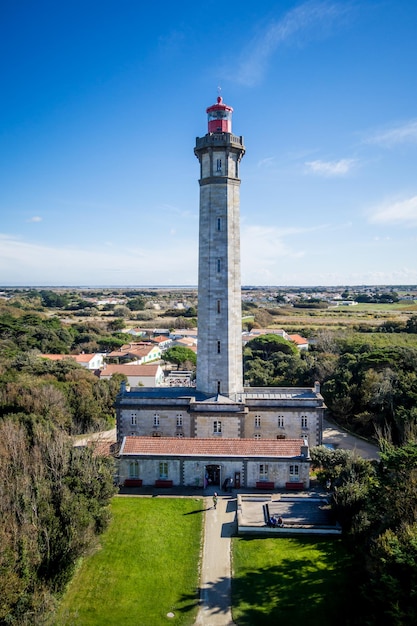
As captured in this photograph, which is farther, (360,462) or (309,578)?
(360,462)

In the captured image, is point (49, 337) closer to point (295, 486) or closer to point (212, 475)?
point (212, 475)

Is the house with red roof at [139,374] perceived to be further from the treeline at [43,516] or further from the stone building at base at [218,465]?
the treeline at [43,516]

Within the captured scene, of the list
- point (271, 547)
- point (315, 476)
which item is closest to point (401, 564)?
point (271, 547)

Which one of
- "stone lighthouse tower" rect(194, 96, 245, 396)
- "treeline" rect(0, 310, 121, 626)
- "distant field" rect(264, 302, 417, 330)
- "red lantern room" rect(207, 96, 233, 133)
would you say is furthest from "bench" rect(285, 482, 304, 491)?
"distant field" rect(264, 302, 417, 330)

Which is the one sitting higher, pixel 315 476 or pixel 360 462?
pixel 360 462

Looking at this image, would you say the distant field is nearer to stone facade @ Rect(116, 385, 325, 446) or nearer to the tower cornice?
stone facade @ Rect(116, 385, 325, 446)

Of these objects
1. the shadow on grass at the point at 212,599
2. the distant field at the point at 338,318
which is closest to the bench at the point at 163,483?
the shadow on grass at the point at 212,599

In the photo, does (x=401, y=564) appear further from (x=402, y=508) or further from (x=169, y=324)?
(x=169, y=324)
